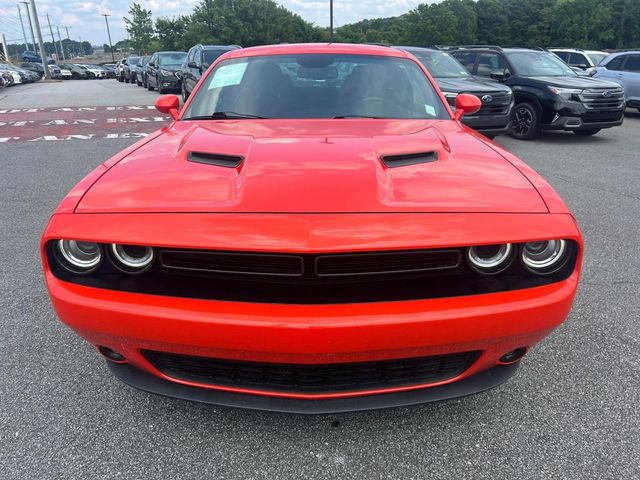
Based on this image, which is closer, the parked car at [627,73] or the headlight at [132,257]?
the headlight at [132,257]

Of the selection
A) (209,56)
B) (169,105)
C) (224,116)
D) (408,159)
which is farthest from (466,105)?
(209,56)

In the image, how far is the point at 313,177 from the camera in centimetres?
185

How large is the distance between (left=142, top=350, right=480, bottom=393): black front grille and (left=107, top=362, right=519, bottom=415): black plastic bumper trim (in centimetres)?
4

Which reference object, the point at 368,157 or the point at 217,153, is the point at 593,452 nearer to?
the point at 368,157

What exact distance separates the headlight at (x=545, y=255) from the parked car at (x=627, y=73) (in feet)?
41.8

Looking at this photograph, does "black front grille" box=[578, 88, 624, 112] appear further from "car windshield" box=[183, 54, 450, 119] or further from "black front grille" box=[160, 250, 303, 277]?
"black front grille" box=[160, 250, 303, 277]

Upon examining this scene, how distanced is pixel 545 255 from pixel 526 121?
8566 mm

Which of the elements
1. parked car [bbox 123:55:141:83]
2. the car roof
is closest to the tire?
the car roof

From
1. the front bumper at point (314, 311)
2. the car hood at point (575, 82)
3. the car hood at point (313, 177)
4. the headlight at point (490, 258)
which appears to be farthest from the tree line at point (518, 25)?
the front bumper at point (314, 311)

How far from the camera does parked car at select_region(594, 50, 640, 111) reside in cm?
1223

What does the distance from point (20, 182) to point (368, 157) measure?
5.78 meters

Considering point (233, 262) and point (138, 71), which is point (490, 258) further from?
point (138, 71)

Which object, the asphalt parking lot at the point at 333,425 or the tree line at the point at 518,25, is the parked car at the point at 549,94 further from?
the tree line at the point at 518,25

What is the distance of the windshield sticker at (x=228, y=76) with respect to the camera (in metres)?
3.15
